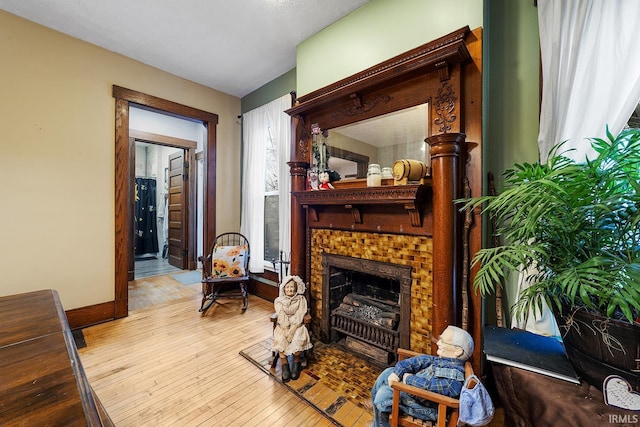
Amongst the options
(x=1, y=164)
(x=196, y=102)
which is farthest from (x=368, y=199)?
(x=1, y=164)

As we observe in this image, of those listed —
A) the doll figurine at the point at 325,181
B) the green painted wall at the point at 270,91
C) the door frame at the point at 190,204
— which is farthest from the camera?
the door frame at the point at 190,204

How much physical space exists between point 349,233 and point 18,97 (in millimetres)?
3161

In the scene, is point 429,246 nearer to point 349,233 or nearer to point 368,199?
point 368,199

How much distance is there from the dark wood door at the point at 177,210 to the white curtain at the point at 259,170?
1.76m

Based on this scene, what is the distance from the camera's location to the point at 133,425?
1403 mm

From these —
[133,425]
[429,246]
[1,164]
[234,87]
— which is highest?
[234,87]

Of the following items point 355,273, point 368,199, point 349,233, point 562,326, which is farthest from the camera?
point 355,273

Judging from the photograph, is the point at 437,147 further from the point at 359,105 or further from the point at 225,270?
the point at 225,270

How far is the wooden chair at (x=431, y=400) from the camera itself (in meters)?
1.03

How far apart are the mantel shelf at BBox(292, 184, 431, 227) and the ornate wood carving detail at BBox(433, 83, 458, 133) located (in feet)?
1.37

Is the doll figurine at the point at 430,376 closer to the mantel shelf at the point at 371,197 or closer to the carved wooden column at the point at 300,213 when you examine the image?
the mantel shelf at the point at 371,197

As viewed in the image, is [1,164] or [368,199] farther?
[1,164]

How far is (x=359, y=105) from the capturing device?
2.02 metres

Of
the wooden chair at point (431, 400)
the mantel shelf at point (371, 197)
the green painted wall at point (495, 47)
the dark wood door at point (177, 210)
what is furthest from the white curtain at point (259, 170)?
the wooden chair at point (431, 400)
